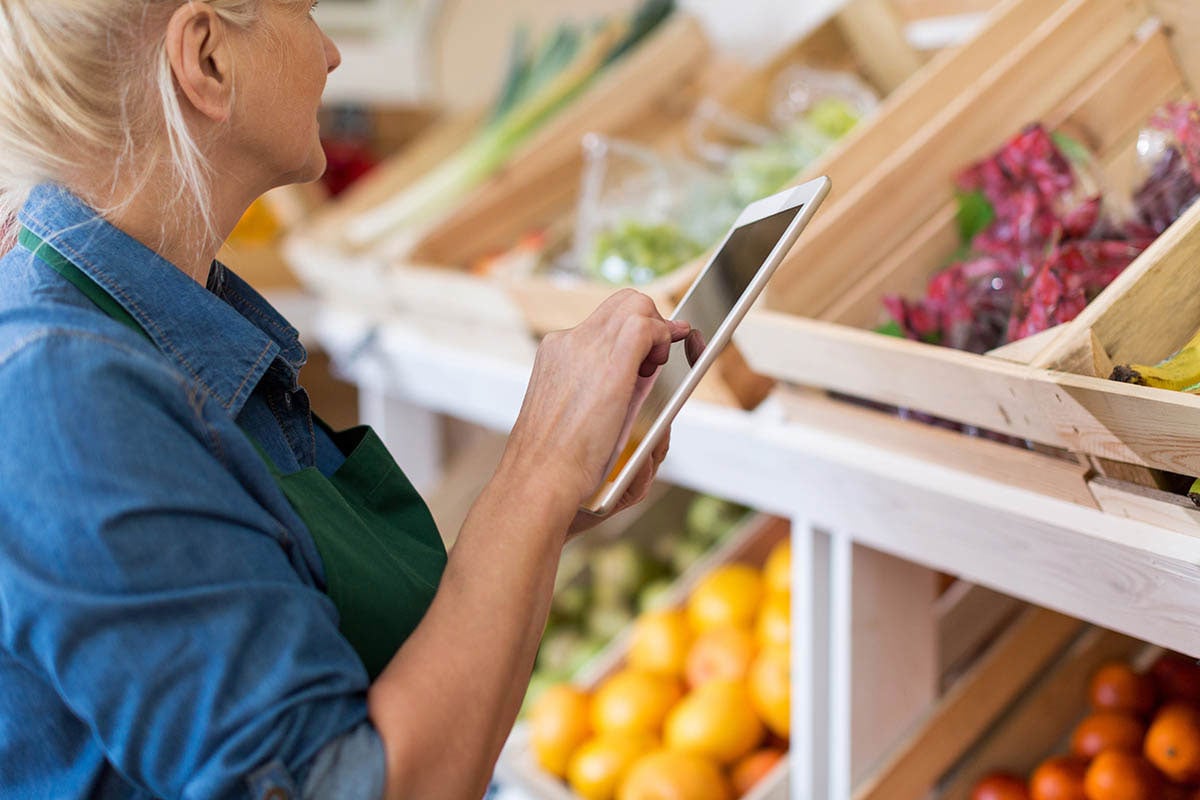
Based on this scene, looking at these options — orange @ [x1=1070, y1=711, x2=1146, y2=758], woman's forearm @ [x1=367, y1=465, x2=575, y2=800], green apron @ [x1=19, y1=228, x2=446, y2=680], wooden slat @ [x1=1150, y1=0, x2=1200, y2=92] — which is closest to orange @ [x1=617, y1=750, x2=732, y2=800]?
orange @ [x1=1070, y1=711, x2=1146, y2=758]

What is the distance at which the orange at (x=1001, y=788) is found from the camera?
1.28 m

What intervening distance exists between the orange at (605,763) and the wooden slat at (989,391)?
0.63 meters

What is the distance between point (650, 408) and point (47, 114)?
45 centimetres

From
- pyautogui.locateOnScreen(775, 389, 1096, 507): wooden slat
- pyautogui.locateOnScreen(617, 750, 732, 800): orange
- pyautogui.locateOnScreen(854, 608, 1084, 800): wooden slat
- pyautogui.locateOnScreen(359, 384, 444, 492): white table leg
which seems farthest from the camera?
pyautogui.locateOnScreen(359, 384, 444, 492): white table leg

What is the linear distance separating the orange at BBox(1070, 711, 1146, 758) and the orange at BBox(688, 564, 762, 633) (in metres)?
0.56

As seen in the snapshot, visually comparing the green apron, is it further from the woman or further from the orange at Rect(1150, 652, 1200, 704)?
the orange at Rect(1150, 652, 1200, 704)

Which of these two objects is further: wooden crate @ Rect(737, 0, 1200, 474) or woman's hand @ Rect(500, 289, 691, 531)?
wooden crate @ Rect(737, 0, 1200, 474)

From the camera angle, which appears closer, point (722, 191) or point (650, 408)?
point (650, 408)

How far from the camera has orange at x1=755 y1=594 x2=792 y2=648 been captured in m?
1.61

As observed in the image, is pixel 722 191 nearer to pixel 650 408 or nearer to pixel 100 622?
pixel 650 408

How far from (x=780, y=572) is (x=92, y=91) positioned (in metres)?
1.21

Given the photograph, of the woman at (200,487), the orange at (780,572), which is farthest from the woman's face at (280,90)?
the orange at (780,572)

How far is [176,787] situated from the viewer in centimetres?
64

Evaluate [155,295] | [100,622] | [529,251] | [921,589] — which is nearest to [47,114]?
[155,295]
